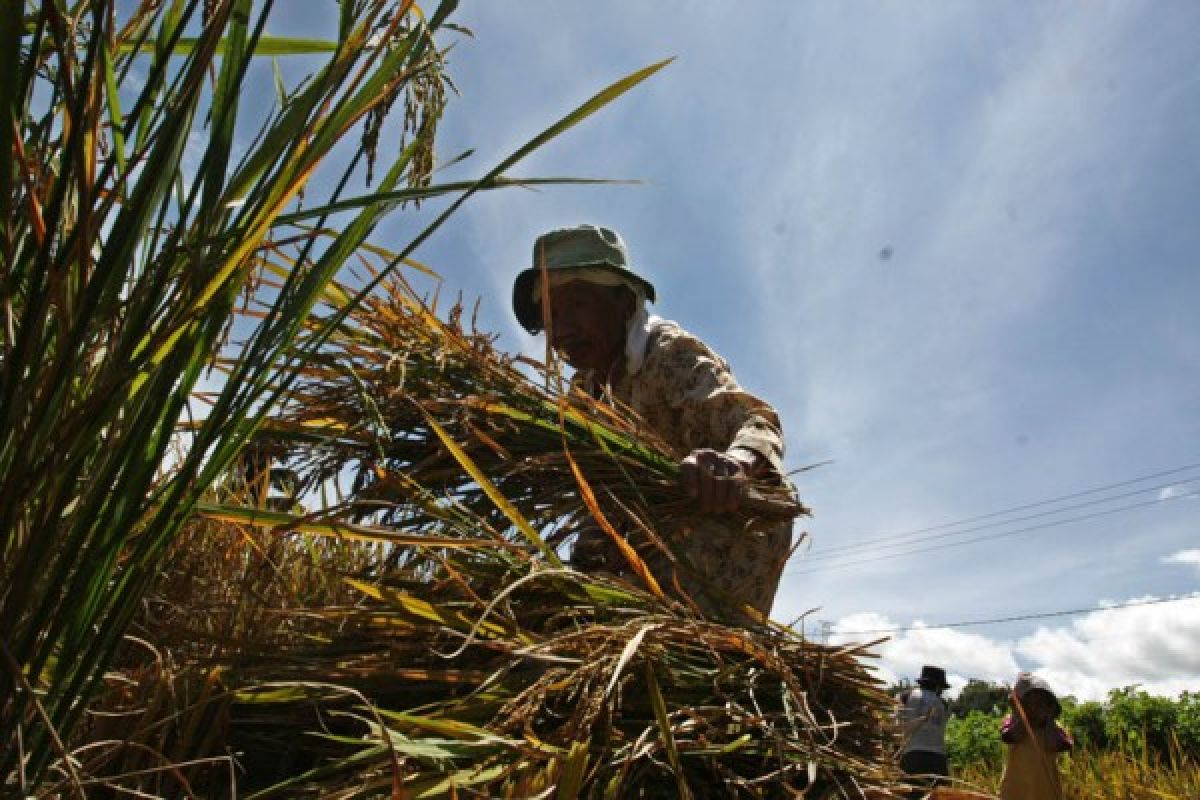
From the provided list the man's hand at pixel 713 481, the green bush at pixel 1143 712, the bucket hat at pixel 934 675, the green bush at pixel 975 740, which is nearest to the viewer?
the man's hand at pixel 713 481

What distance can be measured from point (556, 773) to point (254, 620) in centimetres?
72

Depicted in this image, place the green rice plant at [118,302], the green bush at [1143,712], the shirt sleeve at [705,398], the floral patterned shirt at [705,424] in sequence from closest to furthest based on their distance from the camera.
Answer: the green rice plant at [118,302], the floral patterned shirt at [705,424], the shirt sleeve at [705,398], the green bush at [1143,712]

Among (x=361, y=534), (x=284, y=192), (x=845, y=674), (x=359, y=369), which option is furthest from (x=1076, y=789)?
(x=284, y=192)

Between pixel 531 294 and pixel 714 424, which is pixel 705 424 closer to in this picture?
pixel 714 424

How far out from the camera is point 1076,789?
3.92m

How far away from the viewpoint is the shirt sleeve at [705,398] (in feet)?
6.88

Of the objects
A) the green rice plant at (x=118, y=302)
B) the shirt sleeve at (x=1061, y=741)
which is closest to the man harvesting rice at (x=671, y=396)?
the green rice plant at (x=118, y=302)

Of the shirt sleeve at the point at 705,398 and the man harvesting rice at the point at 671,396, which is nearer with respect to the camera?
the man harvesting rice at the point at 671,396

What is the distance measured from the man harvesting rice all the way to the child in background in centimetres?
338

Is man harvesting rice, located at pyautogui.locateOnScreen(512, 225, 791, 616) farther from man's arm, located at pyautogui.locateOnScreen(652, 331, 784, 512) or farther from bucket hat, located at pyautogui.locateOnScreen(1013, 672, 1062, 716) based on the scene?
bucket hat, located at pyautogui.locateOnScreen(1013, 672, 1062, 716)

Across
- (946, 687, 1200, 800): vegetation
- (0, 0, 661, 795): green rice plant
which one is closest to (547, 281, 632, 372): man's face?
(0, 0, 661, 795): green rice plant

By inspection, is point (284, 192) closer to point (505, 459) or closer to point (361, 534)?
point (361, 534)

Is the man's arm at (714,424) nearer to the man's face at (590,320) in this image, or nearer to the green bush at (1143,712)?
the man's face at (590,320)

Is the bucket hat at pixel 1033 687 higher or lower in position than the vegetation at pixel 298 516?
higher
